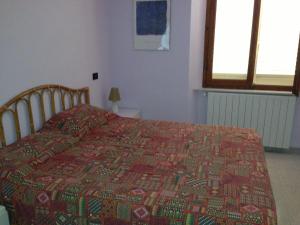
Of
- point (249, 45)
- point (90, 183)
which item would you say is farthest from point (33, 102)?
point (249, 45)

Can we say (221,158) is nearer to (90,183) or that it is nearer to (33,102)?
(90,183)

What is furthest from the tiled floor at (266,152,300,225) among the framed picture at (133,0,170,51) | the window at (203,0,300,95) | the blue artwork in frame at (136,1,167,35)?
the blue artwork in frame at (136,1,167,35)

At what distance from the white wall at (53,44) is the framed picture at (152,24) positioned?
0.41 m

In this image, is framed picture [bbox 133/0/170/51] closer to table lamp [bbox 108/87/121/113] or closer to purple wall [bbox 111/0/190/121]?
purple wall [bbox 111/0/190/121]

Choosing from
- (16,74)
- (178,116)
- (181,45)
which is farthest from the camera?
(178,116)

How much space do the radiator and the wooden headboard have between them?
171 cm

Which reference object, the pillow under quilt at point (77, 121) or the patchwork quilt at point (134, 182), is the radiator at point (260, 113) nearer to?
the patchwork quilt at point (134, 182)

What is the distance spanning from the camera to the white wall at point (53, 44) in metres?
2.17

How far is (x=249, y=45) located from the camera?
12.2 ft

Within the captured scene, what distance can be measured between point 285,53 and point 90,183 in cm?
307

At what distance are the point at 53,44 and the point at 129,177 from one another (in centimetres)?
155

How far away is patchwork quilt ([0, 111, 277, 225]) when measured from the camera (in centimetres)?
150

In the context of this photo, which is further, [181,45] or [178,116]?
[178,116]

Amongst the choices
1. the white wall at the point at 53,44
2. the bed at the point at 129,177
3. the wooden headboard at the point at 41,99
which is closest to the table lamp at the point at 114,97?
the white wall at the point at 53,44
